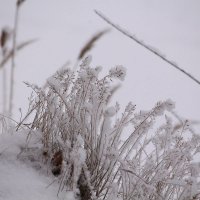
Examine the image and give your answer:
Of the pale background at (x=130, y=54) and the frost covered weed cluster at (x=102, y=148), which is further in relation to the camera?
the pale background at (x=130, y=54)

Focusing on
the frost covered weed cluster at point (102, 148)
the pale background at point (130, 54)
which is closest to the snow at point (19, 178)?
the frost covered weed cluster at point (102, 148)

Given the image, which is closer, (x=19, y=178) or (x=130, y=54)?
(x=19, y=178)

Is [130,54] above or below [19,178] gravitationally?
above

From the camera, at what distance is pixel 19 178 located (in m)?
1.07

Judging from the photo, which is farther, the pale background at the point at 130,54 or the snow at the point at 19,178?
the pale background at the point at 130,54

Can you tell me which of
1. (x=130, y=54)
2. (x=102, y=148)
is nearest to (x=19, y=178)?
(x=102, y=148)

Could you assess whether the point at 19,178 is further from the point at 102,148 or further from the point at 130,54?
the point at 130,54

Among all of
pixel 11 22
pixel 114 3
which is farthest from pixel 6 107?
pixel 114 3

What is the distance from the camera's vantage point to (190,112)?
4.51 metres

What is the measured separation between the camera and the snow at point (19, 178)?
996 millimetres

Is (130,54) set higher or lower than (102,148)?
higher

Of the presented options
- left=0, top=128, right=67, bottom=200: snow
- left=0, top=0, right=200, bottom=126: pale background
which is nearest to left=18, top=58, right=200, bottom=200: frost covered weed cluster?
left=0, top=128, right=67, bottom=200: snow

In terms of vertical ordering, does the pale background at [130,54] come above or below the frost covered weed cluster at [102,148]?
above

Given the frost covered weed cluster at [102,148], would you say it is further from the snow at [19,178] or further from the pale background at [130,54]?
the pale background at [130,54]
